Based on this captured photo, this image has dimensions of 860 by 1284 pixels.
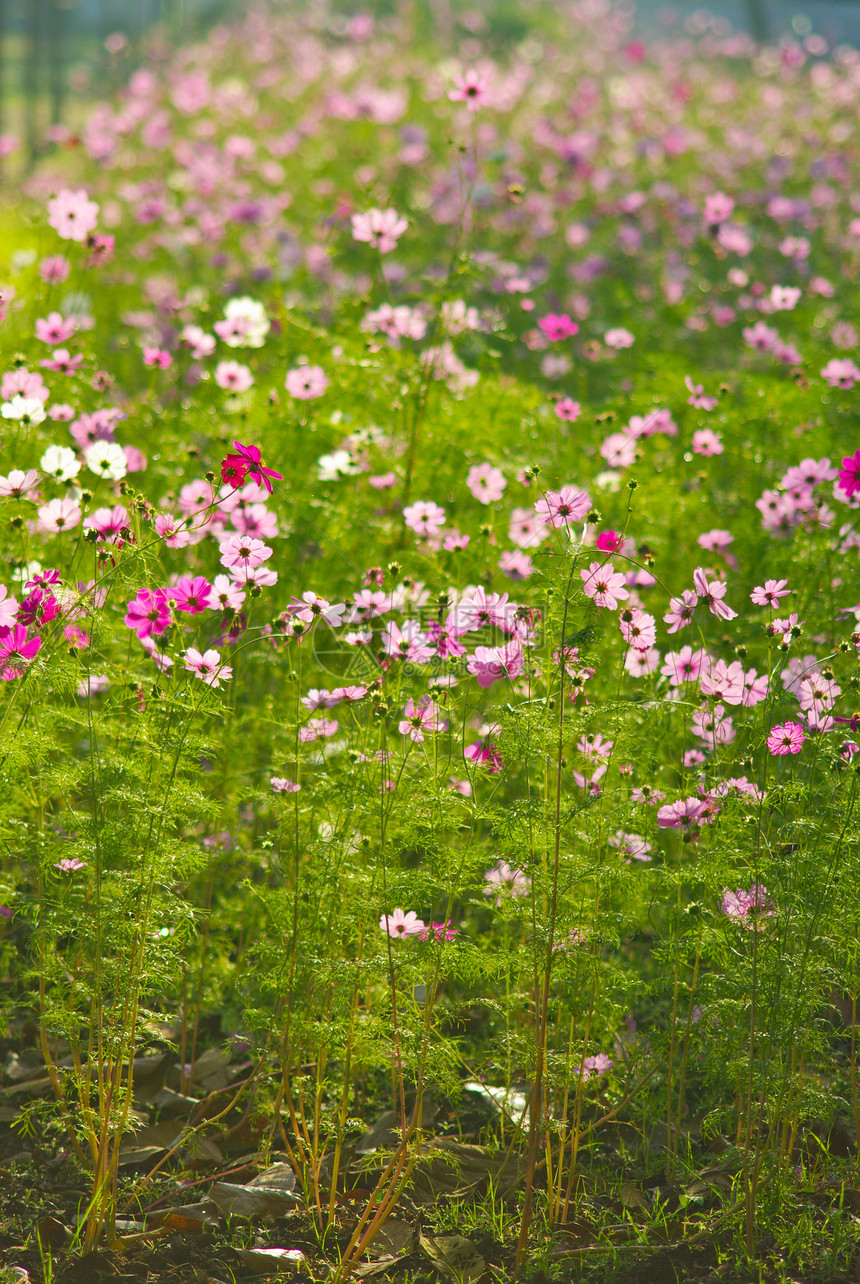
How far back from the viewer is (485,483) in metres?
3.05

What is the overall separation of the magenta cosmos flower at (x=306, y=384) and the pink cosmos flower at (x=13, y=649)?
5.19 ft

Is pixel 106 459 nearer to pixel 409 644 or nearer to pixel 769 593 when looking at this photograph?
pixel 409 644

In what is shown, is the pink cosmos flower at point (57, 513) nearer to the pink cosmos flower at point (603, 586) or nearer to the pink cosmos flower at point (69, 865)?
the pink cosmos flower at point (69, 865)

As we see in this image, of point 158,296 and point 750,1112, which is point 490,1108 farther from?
point 158,296

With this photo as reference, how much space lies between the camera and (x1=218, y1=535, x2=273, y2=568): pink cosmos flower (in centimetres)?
198

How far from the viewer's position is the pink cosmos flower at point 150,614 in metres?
2.08

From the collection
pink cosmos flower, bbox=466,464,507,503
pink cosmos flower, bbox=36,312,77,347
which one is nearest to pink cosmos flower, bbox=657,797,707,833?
pink cosmos flower, bbox=466,464,507,503

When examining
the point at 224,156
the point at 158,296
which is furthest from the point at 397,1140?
the point at 224,156

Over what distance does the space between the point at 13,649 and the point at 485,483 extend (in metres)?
1.45

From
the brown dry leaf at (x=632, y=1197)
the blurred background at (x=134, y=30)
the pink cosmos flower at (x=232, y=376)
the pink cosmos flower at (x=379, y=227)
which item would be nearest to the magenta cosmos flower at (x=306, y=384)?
the pink cosmos flower at (x=232, y=376)

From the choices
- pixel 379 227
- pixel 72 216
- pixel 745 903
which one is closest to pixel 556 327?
pixel 379 227

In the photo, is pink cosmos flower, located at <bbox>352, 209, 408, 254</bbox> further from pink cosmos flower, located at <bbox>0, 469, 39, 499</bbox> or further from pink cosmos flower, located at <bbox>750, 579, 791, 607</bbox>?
pink cosmos flower, located at <bbox>750, 579, 791, 607</bbox>

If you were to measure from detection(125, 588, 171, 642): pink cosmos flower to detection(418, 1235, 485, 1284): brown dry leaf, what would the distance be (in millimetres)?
1163

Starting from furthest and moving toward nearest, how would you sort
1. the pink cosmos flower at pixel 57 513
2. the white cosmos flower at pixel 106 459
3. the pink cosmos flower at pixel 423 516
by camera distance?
the pink cosmos flower at pixel 423 516 < the white cosmos flower at pixel 106 459 < the pink cosmos flower at pixel 57 513
